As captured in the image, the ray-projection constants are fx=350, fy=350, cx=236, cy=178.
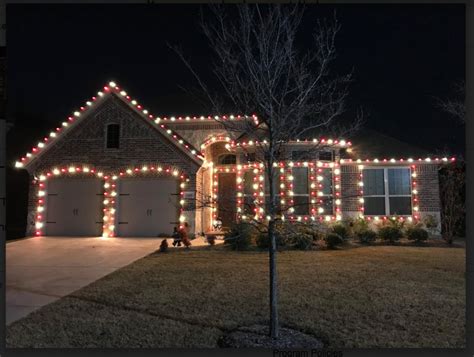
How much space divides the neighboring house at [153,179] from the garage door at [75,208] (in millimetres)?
38

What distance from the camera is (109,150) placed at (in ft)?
43.9

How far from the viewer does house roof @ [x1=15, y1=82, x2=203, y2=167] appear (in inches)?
505

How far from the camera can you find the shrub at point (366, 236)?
461 inches

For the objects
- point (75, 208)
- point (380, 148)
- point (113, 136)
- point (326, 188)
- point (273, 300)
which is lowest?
point (273, 300)

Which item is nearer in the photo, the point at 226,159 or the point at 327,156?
the point at 327,156

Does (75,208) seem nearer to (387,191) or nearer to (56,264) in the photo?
(56,264)

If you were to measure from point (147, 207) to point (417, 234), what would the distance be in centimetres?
954

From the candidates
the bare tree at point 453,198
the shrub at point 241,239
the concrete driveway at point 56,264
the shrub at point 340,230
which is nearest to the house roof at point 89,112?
the concrete driveway at point 56,264

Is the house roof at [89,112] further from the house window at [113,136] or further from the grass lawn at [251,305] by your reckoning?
A: the grass lawn at [251,305]

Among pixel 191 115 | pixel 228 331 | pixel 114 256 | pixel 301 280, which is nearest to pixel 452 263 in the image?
pixel 301 280

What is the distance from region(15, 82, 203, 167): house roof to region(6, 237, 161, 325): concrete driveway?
10.7 feet

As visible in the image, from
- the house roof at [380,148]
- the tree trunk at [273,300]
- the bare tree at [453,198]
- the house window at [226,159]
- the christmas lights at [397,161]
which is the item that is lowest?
the tree trunk at [273,300]

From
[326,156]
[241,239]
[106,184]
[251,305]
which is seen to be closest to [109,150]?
[106,184]

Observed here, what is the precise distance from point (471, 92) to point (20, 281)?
26.7 ft
